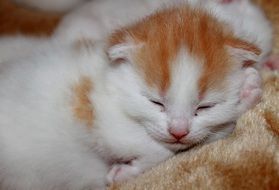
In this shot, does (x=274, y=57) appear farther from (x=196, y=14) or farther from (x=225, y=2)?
(x=196, y=14)

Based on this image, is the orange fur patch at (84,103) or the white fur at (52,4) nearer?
the orange fur patch at (84,103)

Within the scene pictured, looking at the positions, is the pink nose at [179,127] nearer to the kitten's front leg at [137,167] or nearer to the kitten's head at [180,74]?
the kitten's head at [180,74]

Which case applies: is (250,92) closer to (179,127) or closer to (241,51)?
(241,51)

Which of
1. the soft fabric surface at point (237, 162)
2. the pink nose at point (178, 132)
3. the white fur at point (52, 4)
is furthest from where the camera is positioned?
the white fur at point (52, 4)

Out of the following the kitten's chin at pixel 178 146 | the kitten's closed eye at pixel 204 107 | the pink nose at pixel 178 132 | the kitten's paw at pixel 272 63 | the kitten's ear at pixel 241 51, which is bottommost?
the kitten's chin at pixel 178 146

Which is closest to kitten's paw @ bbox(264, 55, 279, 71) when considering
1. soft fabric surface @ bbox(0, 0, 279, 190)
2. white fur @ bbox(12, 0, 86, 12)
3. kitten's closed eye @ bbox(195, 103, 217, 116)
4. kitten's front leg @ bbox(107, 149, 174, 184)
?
soft fabric surface @ bbox(0, 0, 279, 190)

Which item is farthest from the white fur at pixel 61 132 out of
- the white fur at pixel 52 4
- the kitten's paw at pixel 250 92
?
the white fur at pixel 52 4

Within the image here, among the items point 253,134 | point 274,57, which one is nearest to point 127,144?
point 253,134

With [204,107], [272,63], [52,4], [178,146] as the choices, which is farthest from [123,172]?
[52,4]
